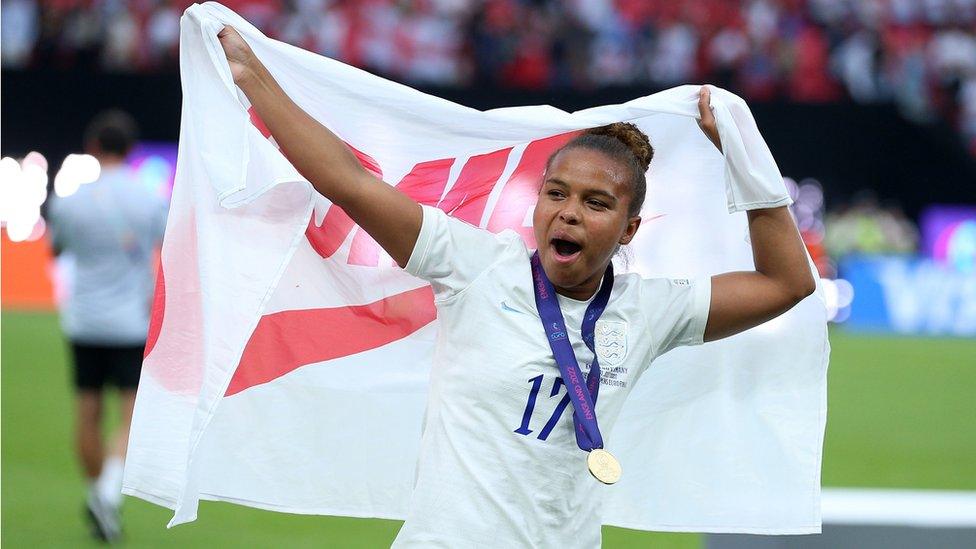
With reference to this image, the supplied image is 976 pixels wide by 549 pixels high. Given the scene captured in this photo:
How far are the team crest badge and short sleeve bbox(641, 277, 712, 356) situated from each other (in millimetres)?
127

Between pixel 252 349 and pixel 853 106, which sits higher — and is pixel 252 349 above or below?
above

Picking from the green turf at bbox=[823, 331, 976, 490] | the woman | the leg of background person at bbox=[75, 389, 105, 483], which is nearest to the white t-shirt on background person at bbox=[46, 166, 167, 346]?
the leg of background person at bbox=[75, 389, 105, 483]

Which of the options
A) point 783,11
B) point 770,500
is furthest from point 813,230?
point 770,500

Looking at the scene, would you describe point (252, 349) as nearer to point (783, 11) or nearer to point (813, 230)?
point (813, 230)

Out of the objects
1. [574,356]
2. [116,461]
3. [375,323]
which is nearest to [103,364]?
[116,461]

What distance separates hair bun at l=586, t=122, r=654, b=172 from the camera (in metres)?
3.49

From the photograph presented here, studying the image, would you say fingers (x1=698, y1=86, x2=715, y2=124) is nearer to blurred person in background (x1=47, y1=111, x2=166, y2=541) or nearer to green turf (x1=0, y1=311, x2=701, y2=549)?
green turf (x1=0, y1=311, x2=701, y2=549)

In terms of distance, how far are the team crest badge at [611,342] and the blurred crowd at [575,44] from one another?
1768 centimetres

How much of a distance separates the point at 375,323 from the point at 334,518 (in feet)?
14.8

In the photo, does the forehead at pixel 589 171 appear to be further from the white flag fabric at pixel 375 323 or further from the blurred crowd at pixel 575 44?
the blurred crowd at pixel 575 44

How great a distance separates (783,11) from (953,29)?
3.49 m

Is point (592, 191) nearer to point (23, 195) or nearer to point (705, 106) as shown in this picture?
point (705, 106)

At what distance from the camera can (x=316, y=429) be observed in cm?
385

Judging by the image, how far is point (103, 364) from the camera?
750cm
